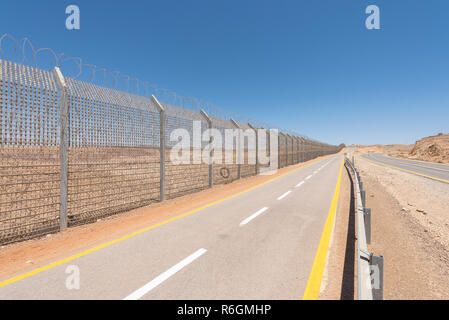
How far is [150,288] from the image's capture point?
8.57 feet

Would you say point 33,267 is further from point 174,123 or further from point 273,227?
point 174,123

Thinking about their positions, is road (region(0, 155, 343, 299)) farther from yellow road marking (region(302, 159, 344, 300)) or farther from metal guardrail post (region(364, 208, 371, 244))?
metal guardrail post (region(364, 208, 371, 244))

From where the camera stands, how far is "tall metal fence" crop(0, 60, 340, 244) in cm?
410

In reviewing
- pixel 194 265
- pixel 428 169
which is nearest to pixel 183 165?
pixel 194 265

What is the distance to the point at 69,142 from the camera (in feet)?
16.0

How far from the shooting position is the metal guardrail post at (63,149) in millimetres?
4676

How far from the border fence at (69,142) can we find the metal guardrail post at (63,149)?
0.7 inches

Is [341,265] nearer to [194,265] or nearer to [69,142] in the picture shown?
[194,265]

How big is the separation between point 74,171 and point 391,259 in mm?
6638

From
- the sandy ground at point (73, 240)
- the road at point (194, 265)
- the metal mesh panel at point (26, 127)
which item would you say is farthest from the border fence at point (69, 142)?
the road at point (194, 265)

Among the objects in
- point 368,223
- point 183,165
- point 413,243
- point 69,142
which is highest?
point 69,142

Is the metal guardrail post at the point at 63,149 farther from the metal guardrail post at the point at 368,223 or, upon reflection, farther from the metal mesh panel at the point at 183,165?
the metal guardrail post at the point at 368,223
